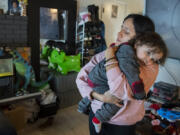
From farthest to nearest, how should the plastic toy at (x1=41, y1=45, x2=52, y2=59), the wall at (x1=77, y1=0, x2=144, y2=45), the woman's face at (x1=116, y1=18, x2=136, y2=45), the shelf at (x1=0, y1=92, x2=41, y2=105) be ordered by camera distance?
the wall at (x1=77, y1=0, x2=144, y2=45), the plastic toy at (x1=41, y1=45, x2=52, y2=59), the shelf at (x1=0, y1=92, x2=41, y2=105), the woman's face at (x1=116, y1=18, x2=136, y2=45)

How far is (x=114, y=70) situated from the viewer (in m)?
0.75

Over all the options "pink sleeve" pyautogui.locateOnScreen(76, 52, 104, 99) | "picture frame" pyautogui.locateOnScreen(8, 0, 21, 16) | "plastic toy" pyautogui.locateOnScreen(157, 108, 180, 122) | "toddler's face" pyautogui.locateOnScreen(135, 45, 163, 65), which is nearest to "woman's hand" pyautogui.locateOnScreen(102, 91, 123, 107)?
"pink sleeve" pyautogui.locateOnScreen(76, 52, 104, 99)

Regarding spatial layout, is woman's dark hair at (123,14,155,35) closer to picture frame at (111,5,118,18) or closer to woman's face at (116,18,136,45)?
woman's face at (116,18,136,45)

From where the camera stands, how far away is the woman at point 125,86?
749mm

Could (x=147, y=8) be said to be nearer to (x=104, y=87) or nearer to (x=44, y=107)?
(x=104, y=87)

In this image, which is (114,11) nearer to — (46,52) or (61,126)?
(46,52)

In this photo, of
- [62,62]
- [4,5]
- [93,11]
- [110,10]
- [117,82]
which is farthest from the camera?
[110,10]

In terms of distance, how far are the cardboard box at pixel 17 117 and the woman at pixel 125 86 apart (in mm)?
1297

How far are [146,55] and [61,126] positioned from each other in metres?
1.71

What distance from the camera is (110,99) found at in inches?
30.5

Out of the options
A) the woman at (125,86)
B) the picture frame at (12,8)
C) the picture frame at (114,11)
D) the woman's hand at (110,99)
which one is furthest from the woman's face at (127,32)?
the picture frame at (114,11)

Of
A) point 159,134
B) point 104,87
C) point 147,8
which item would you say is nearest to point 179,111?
point 159,134

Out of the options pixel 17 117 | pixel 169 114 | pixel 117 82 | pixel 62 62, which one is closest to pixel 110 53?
pixel 117 82

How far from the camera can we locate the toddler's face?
0.77 metres
